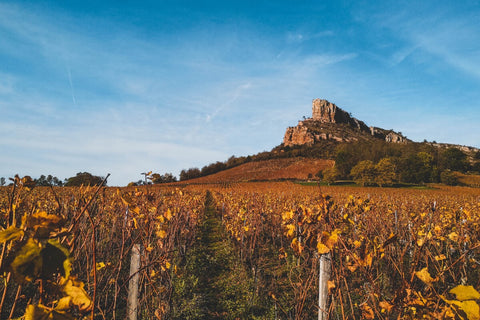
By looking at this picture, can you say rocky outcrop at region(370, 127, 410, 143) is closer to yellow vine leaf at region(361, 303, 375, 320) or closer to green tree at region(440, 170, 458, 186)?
green tree at region(440, 170, 458, 186)

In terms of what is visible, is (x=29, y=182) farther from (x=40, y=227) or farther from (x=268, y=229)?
(x=268, y=229)

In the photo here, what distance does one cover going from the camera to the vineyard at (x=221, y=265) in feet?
2.00

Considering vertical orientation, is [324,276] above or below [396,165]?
below

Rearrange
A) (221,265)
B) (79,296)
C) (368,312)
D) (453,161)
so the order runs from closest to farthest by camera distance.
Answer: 1. (79,296)
2. (368,312)
3. (221,265)
4. (453,161)

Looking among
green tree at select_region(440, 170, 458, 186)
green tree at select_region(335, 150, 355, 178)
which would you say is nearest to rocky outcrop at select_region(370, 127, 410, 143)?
green tree at select_region(335, 150, 355, 178)

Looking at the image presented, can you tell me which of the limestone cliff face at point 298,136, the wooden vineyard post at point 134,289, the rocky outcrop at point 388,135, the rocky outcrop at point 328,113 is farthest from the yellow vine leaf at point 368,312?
the rocky outcrop at point 388,135

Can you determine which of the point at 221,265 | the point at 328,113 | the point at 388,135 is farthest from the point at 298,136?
the point at 221,265

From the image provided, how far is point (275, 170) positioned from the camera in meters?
56.1

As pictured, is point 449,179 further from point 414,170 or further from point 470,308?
point 470,308

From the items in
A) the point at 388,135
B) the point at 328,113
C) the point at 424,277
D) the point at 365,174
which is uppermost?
the point at 328,113

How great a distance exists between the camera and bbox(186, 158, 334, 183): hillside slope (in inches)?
1996

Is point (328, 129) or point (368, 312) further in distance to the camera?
point (328, 129)

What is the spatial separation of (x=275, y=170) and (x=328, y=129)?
177 ft

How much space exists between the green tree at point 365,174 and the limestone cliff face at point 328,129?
42.4m
